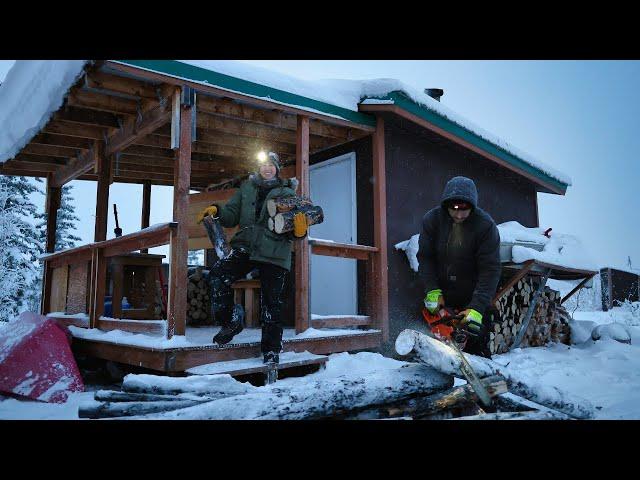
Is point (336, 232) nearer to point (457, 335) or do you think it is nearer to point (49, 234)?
point (457, 335)

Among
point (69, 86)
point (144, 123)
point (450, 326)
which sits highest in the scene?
point (69, 86)

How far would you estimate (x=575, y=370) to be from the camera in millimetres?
6336

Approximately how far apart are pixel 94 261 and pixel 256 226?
2.67 metres

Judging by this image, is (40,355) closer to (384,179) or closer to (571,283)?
(384,179)

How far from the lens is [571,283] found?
33.1 feet

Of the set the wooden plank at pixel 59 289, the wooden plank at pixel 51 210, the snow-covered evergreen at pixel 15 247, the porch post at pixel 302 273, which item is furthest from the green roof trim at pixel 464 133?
the snow-covered evergreen at pixel 15 247

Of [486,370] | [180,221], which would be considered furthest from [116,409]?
[486,370]

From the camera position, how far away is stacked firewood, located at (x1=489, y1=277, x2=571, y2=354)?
7.70 metres

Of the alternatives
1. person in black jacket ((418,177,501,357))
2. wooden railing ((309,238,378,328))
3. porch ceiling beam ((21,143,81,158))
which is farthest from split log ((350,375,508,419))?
porch ceiling beam ((21,143,81,158))

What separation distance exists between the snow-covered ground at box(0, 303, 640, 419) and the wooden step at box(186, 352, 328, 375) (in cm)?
18

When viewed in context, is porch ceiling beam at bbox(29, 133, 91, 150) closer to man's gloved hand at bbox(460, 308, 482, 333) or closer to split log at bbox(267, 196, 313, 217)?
split log at bbox(267, 196, 313, 217)
